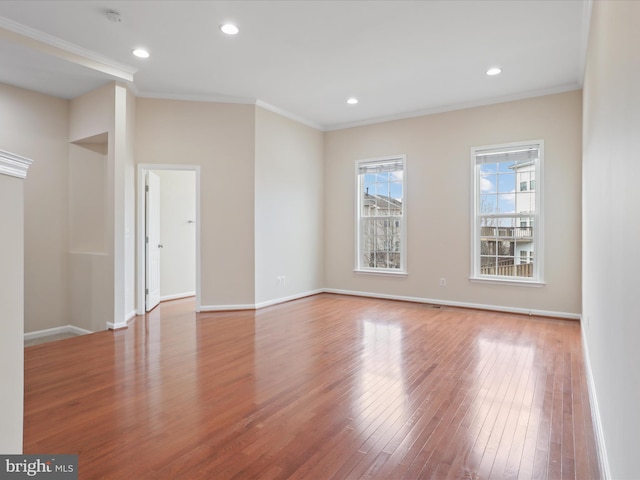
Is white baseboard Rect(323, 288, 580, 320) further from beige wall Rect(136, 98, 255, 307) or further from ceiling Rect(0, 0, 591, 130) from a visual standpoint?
ceiling Rect(0, 0, 591, 130)

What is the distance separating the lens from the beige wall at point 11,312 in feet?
5.16

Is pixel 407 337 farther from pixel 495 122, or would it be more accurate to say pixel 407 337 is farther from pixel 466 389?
pixel 495 122

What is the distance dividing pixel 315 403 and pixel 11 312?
6.07 feet

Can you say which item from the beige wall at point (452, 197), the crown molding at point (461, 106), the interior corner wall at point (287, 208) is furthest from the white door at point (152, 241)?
the crown molding at point (461, 106)

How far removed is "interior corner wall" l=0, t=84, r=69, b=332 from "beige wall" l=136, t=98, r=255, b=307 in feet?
3.61

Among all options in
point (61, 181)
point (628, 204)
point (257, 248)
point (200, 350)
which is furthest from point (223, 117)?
point (628, 204)

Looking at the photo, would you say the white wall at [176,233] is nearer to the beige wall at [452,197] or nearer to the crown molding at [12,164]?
the beige wall at [452,197]

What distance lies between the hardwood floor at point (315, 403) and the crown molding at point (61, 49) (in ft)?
10.2

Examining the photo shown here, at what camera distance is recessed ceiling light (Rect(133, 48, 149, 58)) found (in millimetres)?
4027

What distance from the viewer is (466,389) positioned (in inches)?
111

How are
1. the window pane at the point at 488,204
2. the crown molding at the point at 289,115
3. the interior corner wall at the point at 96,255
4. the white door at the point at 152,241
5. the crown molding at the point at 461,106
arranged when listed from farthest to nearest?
the crown molding at the point at 289,115 → the window pane at the point at 488,204 → the white door at the point at 152,241 → the crown molding at the point at 461,106 → the interior corner wall at the point at 96,255

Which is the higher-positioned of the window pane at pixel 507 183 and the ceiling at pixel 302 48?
the ceiling at pixel 302 48

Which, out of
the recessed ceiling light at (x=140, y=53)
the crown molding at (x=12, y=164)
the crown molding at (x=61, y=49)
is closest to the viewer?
the crown molding at (x=12, y=164)

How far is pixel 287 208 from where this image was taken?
6309 millimetres
